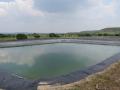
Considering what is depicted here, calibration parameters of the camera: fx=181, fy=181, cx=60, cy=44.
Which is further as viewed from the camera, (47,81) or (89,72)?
(89,72)

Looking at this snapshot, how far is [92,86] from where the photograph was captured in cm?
496

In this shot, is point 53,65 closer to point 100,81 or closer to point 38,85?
point 38,85

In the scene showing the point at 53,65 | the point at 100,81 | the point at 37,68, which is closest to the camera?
the point at 100,81

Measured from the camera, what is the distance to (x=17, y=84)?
583 cm

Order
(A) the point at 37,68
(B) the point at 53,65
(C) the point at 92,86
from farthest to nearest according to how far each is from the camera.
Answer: (B) the point at 53,65
(A) the point at 37,68
(C) the point at 92,86

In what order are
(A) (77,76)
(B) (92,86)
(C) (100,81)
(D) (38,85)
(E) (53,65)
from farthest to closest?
(E) (53,65) → (A) (77,76) → (D) (38,85) → (C) (100,81) → (B) (92,86)

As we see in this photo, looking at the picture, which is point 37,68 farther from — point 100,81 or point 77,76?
point 100,81

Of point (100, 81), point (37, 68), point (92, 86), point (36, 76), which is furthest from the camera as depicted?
point (37, 68)

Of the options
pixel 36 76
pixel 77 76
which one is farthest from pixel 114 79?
pixel 36 76

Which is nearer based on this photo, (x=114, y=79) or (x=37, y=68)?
(x=114, y=79)

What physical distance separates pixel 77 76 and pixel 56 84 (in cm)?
121

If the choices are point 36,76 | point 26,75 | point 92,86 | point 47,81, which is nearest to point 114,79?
point 92,86

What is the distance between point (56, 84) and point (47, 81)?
1.74ft

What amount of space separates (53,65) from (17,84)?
135 inches
